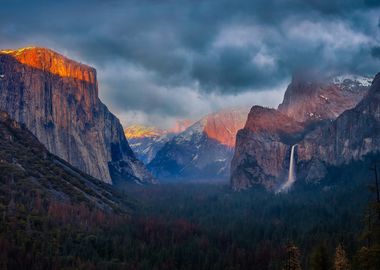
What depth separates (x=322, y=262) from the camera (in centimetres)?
7231

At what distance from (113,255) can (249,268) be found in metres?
43.6

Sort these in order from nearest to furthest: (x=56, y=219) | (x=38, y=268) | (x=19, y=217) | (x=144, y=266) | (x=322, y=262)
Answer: (x=322, y=262) < (x=38, y=268) < (x=144, y=266) < (x=19, y=217) < (x=56, y=219)

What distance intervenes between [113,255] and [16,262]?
33858mm

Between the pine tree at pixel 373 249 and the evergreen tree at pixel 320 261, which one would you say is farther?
the evergreen tree at pixel 320 261

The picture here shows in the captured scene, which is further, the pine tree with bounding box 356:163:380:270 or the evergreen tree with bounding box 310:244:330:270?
the evergreen tree with bounding box 310:244:330:270

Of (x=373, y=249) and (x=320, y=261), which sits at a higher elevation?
(x=373, y=249)

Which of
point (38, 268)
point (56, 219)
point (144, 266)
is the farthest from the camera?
point (56, 219)

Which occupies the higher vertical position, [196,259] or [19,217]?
[19,217]

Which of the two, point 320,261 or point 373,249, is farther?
point 320,261

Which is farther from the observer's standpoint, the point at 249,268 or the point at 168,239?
the point at 168,239

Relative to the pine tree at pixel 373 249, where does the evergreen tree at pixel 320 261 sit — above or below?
below

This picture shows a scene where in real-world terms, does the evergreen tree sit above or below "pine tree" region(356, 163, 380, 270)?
below

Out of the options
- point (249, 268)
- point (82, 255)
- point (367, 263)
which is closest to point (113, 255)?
point (82, 255)

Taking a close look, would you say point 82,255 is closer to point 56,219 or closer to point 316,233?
point 56,219
